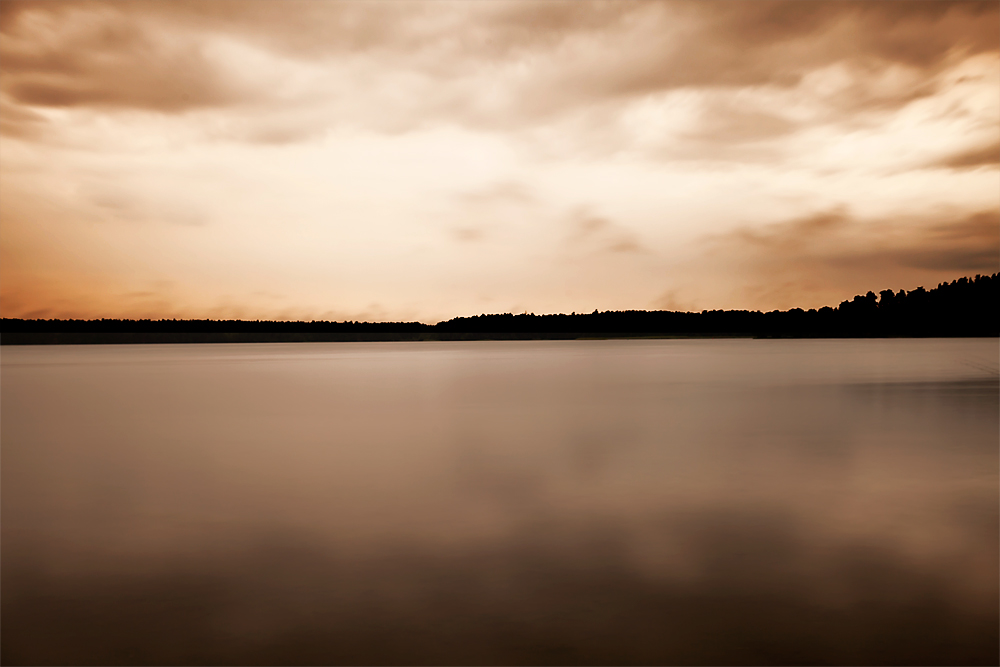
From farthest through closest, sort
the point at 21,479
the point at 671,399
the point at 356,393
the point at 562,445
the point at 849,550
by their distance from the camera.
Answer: the point at 356,393
the point at 671,399
the point at 562,445
the point at 21,479
the point at 849,550

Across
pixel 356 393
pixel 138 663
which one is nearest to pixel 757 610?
pixel 138 663

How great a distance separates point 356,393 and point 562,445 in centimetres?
2063

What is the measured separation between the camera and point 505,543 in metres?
10.3

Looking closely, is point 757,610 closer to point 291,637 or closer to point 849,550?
point 849,550

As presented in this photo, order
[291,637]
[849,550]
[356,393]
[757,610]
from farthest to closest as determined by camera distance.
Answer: [356,393] → [849,550] → [757,610] → [291,637]

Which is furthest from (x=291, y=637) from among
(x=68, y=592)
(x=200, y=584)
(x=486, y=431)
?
(x=486, y=431)

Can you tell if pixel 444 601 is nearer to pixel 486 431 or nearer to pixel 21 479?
pixel 21 479

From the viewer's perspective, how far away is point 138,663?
6.55 m

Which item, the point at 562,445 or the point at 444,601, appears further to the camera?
the point at 562,445

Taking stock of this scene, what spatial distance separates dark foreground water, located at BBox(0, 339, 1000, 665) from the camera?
7008mm

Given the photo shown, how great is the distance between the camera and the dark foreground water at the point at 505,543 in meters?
7.01

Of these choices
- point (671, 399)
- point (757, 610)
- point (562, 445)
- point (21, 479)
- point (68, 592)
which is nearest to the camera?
point (757, 610)

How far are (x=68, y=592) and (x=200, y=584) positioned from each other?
4.47 feet

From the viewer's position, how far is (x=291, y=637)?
705 cm
